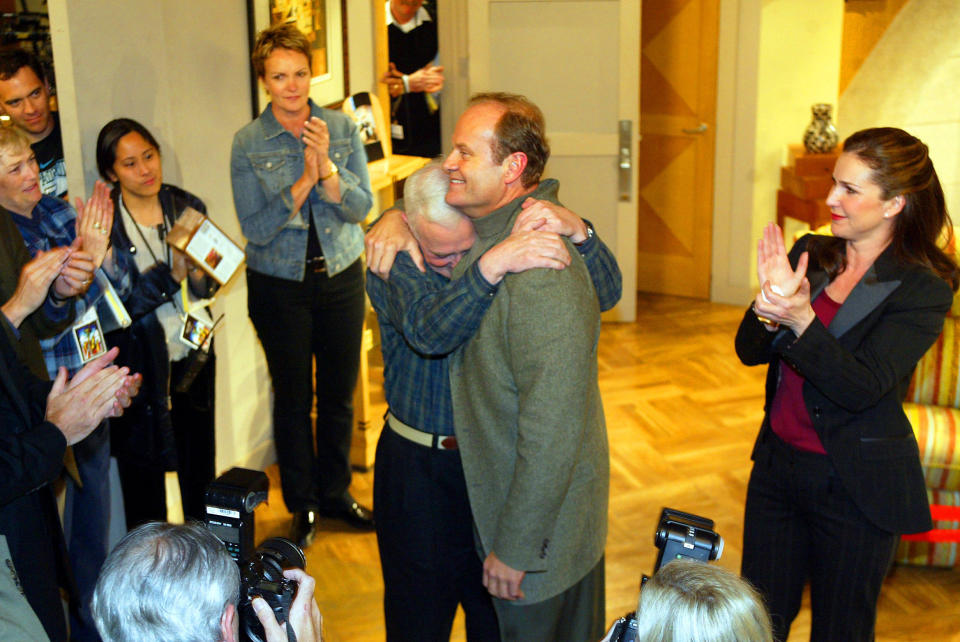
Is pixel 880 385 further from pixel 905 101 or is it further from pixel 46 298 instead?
pixel 905 101

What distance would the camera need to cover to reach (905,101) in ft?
18.9

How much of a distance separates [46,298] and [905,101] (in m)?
4.65

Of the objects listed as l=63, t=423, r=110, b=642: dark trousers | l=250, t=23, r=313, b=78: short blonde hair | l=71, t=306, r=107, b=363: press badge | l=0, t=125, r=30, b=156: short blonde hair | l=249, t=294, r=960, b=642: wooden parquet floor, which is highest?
l=250, t=23, r=313, b=78: short blonde hair

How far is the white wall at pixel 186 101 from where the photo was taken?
3373mm

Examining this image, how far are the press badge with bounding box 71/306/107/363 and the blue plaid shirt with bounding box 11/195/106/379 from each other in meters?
0.01

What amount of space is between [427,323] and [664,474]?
2.37 meters

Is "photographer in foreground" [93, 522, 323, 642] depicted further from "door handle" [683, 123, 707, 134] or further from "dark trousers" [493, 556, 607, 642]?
"door handle" [683, 123, 707, 134]

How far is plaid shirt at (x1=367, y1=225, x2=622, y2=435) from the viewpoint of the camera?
7.25 feet

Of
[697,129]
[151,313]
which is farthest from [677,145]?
[151,313]

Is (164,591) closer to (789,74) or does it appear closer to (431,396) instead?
(431,396)

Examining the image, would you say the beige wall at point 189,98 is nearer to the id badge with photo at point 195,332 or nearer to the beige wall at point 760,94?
the id badge with photo at point 195,332

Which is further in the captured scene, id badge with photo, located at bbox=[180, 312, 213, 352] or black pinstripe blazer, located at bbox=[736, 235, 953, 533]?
id badge with photo, located at bbox=[180, 312, 213, 352]

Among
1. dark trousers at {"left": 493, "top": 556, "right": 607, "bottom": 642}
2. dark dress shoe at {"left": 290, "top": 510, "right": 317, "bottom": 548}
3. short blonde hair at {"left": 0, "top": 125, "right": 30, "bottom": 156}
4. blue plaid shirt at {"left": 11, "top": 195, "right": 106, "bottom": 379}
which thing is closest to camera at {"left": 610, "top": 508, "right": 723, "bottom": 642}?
dark trousers at {"left": 493, "top": 556, "right": 607, "bottom": 642}

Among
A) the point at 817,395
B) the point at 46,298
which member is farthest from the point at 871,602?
the point at 46,298
